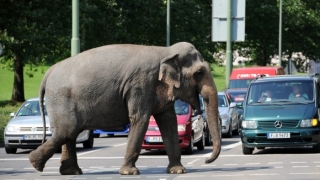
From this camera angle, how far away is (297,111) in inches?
932

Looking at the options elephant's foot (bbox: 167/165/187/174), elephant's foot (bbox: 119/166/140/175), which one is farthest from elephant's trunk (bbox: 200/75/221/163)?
elephant's foot (bbox: 119/166/140/175)

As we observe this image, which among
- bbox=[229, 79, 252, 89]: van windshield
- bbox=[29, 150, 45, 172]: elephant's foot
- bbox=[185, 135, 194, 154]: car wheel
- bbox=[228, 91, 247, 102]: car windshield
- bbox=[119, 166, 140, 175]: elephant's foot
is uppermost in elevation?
bbox=[29, 150, 45, 172]: elephant's foot

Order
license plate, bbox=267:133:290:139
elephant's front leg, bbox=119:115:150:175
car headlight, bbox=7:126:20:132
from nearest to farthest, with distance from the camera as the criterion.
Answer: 1. elephant's front leg, bbox=119:115:150:175
2. license plate, bbox=267:133:290:139
3. car headlight, bbox=7:126:20:132

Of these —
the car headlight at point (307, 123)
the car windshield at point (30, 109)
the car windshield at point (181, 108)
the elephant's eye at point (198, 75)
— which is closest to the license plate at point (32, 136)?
the car windshield at point (30, 109)

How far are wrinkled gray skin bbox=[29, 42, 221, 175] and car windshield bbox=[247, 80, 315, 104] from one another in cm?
623

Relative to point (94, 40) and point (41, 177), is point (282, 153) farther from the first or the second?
point (94, 40)

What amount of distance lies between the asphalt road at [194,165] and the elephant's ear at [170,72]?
159 cm

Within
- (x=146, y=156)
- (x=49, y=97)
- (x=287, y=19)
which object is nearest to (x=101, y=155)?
(x=146, y=156)

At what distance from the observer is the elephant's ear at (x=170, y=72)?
18.2 metres

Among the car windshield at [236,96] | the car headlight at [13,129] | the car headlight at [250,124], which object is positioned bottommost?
the car windshield at [236,96]

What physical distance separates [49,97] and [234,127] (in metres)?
17.7

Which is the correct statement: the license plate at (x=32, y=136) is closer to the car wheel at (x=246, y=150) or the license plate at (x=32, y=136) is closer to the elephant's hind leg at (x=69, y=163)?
the car wheel at (x=246, y=150)

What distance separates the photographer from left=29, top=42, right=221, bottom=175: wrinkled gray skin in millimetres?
Answer: 18188

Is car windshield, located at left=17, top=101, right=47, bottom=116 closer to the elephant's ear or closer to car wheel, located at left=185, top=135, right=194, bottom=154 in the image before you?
car wheel, located at left=185, top=135, right=194, bottom=154
